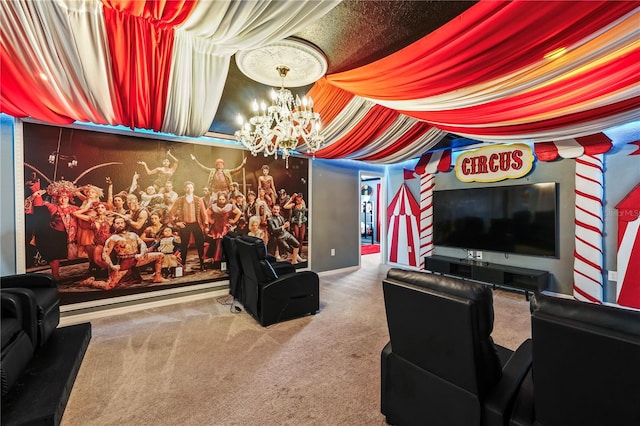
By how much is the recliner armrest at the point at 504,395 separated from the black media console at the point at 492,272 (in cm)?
322

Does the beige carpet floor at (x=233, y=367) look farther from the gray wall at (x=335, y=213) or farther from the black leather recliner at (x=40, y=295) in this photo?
the gray wall at (x=335, y=213)

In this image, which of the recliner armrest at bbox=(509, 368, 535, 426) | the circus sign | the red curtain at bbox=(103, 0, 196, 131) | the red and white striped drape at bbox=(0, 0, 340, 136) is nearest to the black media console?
the circus sign

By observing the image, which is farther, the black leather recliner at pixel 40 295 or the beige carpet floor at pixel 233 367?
the black leather recliner at pixel 40 295

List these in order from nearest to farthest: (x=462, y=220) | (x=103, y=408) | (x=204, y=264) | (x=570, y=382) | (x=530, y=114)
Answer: (x=570, y=382)
(x=103, y=408)
(x=530, y=114)
(x=204, y=264)
(x=462, y=220)

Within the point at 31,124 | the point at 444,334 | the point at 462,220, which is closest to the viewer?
the point at 444,334

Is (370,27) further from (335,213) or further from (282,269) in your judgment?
(335,213)

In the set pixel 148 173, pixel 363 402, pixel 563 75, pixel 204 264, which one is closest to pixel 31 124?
pixel 148 173

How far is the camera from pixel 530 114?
288cm

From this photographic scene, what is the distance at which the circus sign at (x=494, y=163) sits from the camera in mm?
4527

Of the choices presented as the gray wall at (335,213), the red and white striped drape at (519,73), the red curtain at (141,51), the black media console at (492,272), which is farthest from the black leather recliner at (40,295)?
the black media console at (492,272)

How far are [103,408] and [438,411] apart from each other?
7.28ft

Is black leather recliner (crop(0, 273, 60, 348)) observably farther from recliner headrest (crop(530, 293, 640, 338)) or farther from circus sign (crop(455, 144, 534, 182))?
circus sign (crop(455, 144, 534, 182))

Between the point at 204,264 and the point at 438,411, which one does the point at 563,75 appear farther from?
the point at 204,264

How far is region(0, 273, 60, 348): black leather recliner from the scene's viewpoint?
2.24 meters
